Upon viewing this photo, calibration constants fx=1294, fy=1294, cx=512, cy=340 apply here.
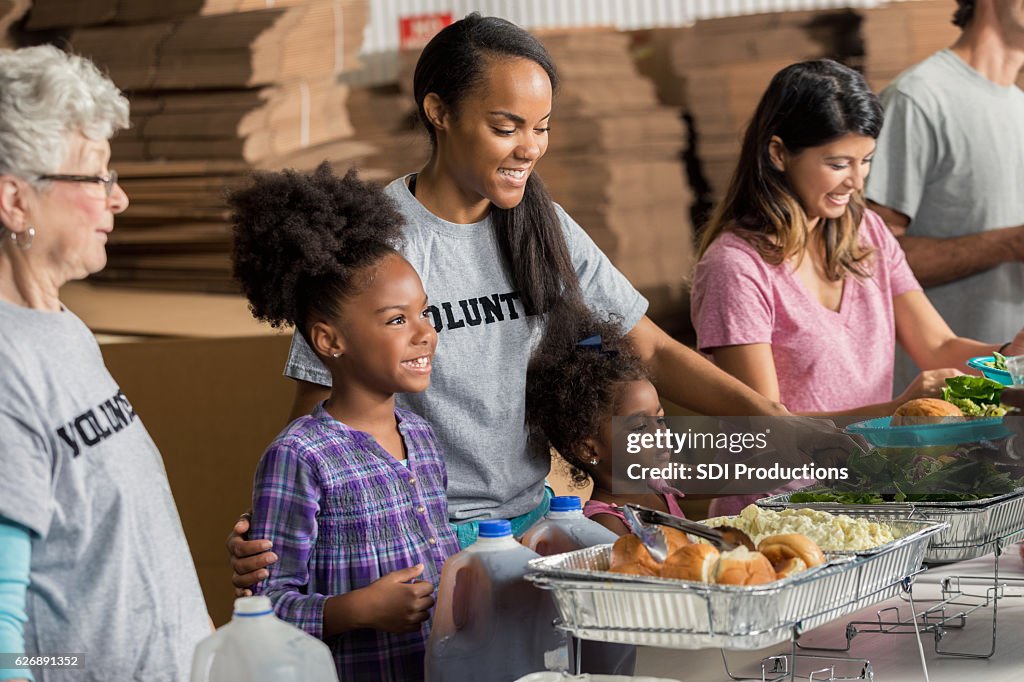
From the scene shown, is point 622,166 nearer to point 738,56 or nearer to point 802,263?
point 738,56

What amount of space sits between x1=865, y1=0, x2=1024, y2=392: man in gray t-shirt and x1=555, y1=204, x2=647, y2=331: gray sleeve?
3.31 ft

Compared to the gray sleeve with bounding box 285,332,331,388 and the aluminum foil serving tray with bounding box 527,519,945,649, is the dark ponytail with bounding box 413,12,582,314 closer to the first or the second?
the gray sleeve with bounding box 285,332,331,388

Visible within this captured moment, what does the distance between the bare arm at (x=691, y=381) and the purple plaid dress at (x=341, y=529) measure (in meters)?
0.63

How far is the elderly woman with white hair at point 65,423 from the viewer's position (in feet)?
4.22

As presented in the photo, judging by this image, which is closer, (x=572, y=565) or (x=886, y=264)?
(x=572, y=565)

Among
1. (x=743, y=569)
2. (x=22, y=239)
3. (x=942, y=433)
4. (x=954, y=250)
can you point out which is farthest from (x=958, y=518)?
(x=954, y=250)

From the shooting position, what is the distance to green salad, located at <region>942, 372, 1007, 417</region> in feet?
6.47

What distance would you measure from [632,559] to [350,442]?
0.51 meters

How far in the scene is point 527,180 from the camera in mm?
2135

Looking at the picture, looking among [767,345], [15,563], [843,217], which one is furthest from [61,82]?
[843,217]

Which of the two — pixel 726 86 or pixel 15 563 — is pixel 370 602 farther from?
pixel 726 86

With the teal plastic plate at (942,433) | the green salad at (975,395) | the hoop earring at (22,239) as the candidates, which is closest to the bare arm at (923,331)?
the green salad at (975,395)

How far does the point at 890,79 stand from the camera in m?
3.32

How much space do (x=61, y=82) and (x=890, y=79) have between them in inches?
97.1
